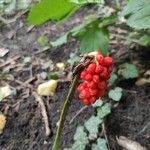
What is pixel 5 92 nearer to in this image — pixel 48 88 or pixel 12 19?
pixel 48 88

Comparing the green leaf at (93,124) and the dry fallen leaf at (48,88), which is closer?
the green leaf at (93,124)

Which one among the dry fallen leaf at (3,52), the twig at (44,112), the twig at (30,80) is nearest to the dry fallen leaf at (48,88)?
the twig at (44,112)

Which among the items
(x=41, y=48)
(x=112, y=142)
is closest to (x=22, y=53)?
(x=41, y=48)

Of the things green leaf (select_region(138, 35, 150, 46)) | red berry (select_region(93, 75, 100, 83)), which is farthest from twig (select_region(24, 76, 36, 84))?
red berry (select_region(93, 75, 100, 83))

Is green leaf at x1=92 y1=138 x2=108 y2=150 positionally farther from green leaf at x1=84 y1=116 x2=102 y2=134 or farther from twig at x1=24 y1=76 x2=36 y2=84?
twig at x1=24 y1=76 x2=36 y2=84

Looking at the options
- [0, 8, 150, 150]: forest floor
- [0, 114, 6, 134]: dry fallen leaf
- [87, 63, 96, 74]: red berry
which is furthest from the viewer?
[0, 114, 6, 134]: dry fallen leaf

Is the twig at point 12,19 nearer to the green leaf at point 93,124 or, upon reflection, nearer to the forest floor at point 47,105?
the forest floor at point 47,105
